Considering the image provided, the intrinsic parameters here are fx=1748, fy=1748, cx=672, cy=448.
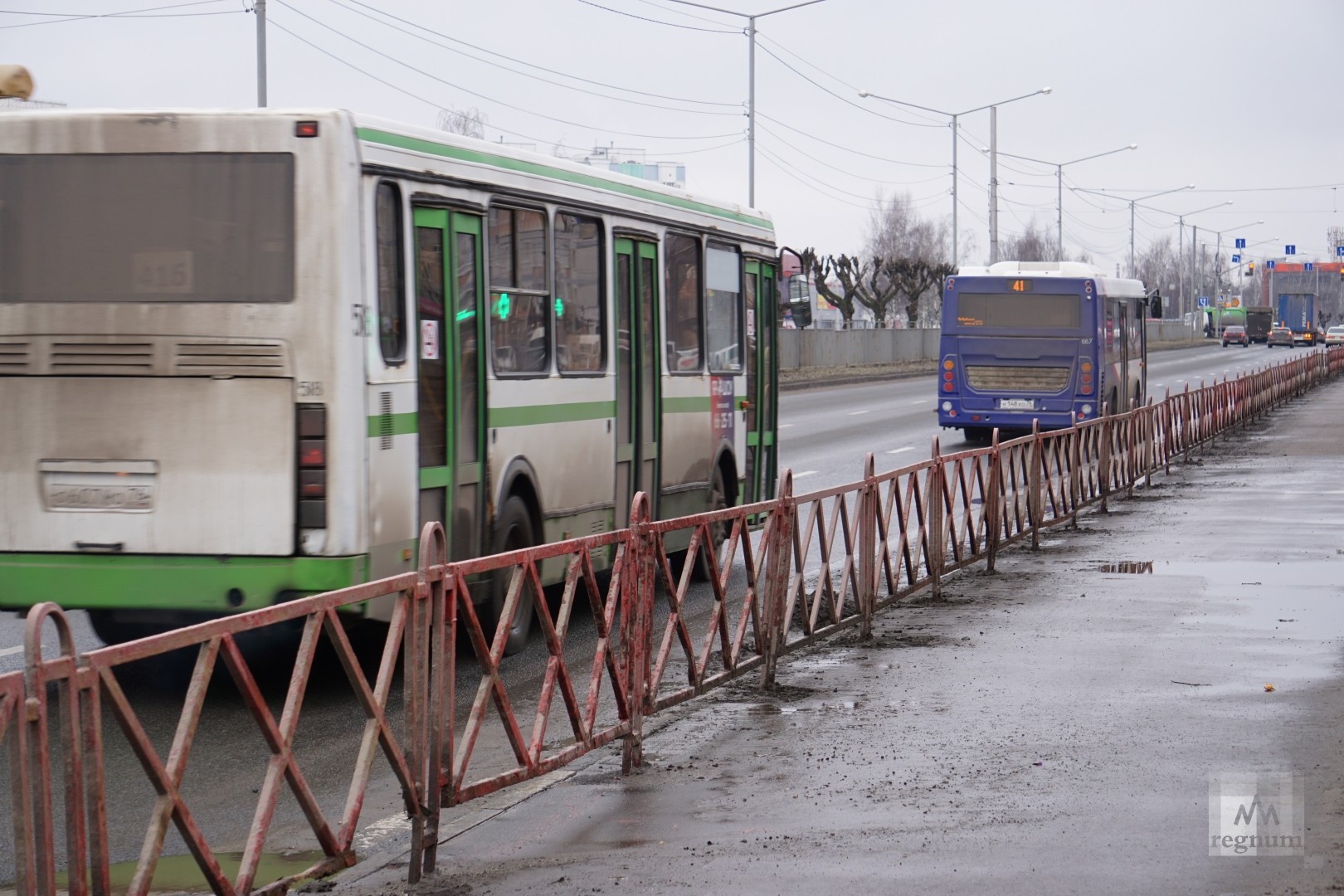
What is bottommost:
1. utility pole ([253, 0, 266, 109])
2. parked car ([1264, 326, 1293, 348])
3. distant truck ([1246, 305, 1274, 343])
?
parked car ([1264, 326, 1293, 348])

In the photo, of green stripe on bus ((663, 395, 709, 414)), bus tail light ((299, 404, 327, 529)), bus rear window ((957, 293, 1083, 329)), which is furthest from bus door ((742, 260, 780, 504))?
bus rear window ((957, 293, 1083, 329))

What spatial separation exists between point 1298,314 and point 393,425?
109 m

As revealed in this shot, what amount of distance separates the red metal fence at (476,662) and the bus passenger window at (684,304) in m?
1.69

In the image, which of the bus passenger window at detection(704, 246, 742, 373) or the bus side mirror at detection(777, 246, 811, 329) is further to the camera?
the bus side mirror at detection(777, 246, 811, 329)

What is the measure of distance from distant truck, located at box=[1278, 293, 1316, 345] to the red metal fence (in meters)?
101

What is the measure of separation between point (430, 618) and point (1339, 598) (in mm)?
8316

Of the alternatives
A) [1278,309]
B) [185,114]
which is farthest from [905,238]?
[185,114]

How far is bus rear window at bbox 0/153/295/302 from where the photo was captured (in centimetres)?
834

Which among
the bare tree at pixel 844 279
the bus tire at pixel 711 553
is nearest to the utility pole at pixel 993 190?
the bare tree at pixel 844 279

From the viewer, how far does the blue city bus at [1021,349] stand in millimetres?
27641

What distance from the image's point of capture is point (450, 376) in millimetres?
9312

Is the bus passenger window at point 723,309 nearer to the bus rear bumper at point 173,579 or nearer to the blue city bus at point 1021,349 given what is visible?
the bus rear bumper at point 173,579

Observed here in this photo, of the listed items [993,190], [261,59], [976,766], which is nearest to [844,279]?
[993,190]

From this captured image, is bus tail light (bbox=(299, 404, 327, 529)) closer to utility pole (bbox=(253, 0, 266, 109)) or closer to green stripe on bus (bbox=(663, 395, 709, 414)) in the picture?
green stripe on bus (bbox=(663, 395, 709, 414))
